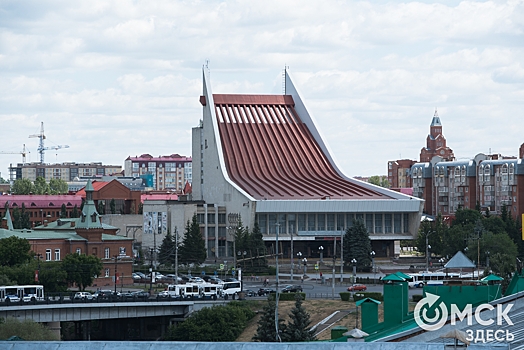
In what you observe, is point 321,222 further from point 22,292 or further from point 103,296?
point 22,292

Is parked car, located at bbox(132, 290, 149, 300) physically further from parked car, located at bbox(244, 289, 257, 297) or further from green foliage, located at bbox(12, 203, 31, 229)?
green foliage, located at bbox(12, 203, 31, 229)

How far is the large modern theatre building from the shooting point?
365 feet

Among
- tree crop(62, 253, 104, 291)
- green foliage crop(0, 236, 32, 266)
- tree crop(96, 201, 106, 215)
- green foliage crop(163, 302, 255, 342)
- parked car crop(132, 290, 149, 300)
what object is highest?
tree crop(96, 201, 106, 215)

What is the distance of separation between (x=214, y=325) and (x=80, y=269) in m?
17.7

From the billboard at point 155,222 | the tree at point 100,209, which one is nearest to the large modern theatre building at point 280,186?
the billboard at point 155,222

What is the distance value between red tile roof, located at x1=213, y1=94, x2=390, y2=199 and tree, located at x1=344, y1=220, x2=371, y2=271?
9541 mm

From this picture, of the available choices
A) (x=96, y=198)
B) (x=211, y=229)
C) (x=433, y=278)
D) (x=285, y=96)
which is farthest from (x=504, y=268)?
(x=96, y=198)

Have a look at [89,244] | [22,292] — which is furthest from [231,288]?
[89,244]

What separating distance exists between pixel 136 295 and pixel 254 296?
25.2 ft

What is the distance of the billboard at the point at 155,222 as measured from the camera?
11731 centimetres

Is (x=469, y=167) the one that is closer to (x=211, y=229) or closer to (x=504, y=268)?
(x=211, y=229)

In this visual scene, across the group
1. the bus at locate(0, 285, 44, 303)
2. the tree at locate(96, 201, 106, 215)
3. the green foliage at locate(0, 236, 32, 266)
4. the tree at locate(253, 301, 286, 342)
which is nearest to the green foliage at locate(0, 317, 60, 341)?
the tree at locate(253, 301, 286, 342)

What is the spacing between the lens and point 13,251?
270 ft

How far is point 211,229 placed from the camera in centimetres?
11719
